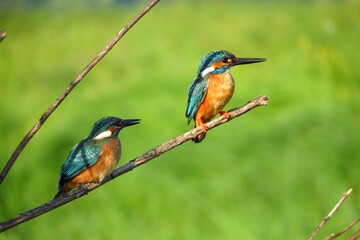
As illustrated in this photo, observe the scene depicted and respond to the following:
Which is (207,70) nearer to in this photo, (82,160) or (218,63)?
(218,63)

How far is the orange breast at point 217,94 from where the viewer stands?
5.59 feet

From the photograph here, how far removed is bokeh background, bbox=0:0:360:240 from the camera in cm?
360

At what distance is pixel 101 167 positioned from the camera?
1671 mm

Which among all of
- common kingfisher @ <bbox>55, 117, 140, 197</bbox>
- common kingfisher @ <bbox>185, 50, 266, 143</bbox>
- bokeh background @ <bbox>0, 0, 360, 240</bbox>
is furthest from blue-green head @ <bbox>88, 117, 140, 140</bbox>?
bokeh background @ <bbox>0, 0, 360, 240</bbox>

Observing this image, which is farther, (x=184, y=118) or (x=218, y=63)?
(x=184, y=118)

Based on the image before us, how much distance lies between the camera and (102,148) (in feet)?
5.58

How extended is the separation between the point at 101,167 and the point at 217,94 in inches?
12.5

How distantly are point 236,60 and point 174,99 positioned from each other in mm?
3214

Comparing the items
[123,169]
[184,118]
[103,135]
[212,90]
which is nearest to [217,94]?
[212,90]

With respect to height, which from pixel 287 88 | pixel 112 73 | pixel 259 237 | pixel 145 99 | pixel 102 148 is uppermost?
pixel 112 73

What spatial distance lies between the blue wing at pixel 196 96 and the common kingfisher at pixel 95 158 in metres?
0.18

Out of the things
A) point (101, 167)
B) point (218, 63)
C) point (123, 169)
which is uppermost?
point (218, 63)

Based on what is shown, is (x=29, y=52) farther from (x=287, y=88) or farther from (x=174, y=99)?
(x=287, y=88)

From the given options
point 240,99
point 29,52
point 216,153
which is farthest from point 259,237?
point 29,52
